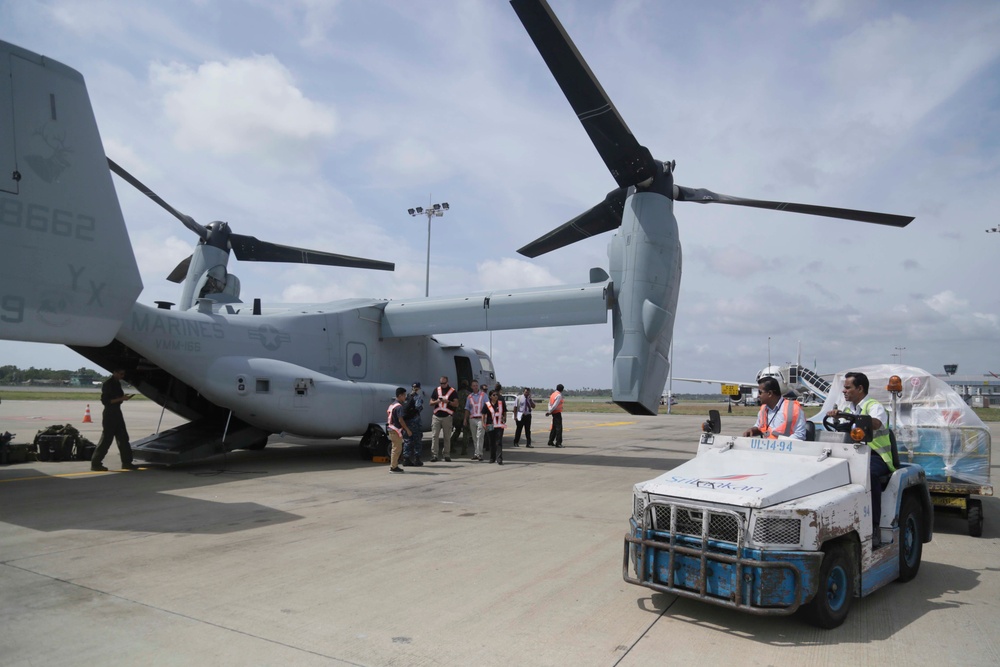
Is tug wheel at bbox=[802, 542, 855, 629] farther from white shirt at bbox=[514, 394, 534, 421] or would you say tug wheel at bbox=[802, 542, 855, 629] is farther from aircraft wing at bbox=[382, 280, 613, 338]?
white shirt at bbox=[514, 394, 534, 421]

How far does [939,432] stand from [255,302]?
1200cm

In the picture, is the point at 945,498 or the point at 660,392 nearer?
the point at 945,498

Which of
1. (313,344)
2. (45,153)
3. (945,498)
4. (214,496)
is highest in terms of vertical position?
(45,153)

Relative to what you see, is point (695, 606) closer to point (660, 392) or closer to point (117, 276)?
point (117, 276)

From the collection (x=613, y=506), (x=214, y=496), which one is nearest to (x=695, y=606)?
(x=613, y=506)

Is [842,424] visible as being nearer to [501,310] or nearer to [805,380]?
[501,310]

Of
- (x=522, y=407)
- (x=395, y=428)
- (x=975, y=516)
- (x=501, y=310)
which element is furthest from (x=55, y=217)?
(x=522, y=407)

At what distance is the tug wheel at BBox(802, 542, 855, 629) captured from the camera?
4.18m

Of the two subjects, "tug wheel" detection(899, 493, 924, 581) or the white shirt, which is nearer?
"tug wheel" detection(899, 493, 924, 581)

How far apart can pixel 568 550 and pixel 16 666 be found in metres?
4.30

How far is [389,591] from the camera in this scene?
5.00 metres

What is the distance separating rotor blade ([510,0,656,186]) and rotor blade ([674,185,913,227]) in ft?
4.59

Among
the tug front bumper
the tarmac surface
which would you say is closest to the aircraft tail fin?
the tarmac surface

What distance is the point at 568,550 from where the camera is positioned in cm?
632
